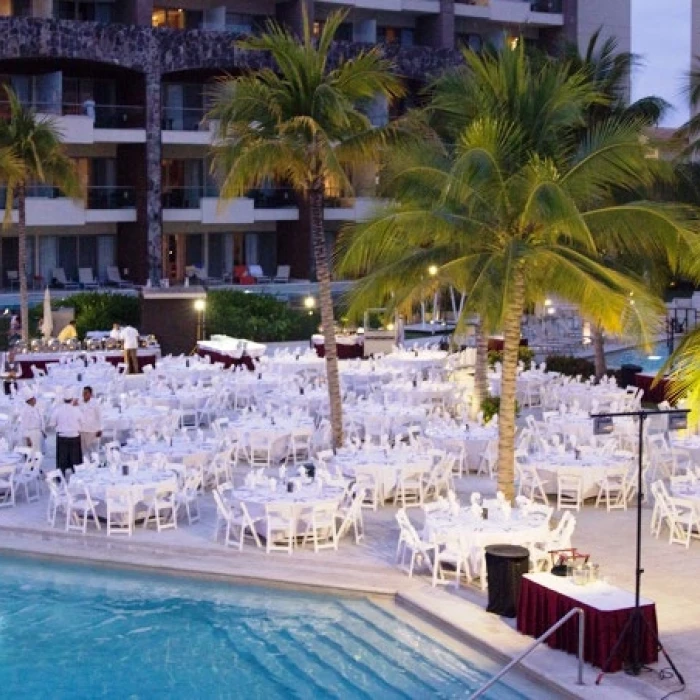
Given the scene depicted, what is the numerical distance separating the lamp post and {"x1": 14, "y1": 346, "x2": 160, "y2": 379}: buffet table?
2.26 metres

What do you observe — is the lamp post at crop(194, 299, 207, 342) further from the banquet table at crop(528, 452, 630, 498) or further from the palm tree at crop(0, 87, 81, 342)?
the banquet table at crop(528, 452, 630, 498)

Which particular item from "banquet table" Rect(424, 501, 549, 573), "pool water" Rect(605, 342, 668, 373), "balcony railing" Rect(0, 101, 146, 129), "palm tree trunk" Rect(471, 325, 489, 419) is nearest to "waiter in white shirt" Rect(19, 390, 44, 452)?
"palm tree trunk" Rect(471, 325, 489, 419)

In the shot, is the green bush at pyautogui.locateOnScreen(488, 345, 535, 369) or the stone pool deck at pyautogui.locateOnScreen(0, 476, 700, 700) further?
the green bush at pyautogui.locateOnScreen(488, 345, 535, 369)

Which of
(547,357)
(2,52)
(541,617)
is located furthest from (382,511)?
(2,52)

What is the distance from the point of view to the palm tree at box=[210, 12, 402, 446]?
22.0 metres

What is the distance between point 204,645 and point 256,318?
2852 centimetres

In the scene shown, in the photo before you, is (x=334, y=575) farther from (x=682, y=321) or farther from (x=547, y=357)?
(x=682, y=321)

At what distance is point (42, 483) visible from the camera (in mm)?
22734

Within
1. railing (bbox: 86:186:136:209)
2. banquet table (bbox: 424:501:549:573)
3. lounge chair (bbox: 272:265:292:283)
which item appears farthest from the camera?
lounge chair (bbox: 272:265:292:283)

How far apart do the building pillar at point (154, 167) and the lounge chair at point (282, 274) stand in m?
5.45

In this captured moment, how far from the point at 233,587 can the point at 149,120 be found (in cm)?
3713

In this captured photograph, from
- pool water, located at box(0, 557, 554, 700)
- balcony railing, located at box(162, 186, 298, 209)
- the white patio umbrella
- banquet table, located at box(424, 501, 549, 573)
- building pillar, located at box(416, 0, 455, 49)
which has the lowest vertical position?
pool water, located at box(0, 557, 554, 700)

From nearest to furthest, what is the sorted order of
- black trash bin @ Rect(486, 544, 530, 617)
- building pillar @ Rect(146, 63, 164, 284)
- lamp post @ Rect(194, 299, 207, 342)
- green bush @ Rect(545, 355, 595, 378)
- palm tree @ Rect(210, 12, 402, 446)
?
black trash bin @ Rect(486, 544, 530, 617)
palm tree @ Rect(210, 12, 402, 446)
green bush @ Rect(545, 355, 595, 378)
lamp post @ Rect(194, 299, 207, 342)
building pillar @ Rect(146, 63, 164, 284)

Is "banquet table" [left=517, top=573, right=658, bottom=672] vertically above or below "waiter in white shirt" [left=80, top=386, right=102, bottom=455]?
below
